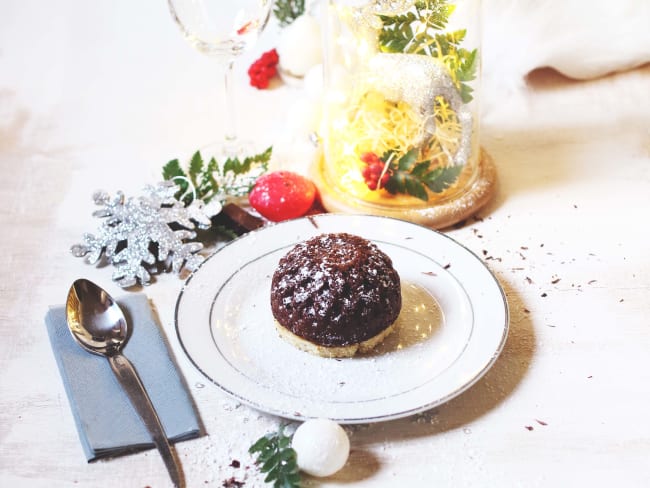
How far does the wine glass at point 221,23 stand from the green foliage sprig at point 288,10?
23.6 inches

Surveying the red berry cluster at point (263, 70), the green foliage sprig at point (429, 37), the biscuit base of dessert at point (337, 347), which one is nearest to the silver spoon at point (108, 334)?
the biscuit base of dessert at point (337, 347)

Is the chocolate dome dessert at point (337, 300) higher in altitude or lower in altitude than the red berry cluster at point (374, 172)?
higher

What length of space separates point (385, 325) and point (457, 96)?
0.59 metres

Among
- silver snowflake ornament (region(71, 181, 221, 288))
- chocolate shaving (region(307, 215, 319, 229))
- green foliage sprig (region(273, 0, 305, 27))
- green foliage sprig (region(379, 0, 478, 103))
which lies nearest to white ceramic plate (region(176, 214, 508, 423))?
chocolate shaving (region(307, 215, 319, 229))

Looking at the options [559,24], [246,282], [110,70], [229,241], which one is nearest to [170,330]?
[246,282]

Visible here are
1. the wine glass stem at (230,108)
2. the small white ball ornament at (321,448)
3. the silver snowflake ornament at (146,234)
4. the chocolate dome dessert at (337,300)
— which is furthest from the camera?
the wine glass stem at (230,108)

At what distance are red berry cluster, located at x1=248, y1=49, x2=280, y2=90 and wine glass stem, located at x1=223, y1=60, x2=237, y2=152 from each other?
8.7 inches

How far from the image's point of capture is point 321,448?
1017mm

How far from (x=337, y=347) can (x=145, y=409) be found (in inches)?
11.7

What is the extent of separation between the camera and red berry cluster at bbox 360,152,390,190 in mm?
1628

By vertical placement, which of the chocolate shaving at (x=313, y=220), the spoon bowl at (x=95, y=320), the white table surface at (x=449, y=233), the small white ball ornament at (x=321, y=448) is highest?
the small white ball ornament at (x=321, y=448)

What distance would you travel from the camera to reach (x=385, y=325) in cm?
124

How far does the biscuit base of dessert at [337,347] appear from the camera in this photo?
122 cm

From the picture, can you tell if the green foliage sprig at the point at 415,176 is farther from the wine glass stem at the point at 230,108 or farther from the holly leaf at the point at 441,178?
the wine glass stem at the point at 230,108
